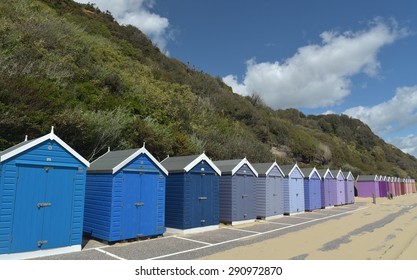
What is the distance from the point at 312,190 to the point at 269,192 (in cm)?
669

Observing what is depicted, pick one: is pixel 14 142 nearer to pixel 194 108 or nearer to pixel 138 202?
pixel 138 202

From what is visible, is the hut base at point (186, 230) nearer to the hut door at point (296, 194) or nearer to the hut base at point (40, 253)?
the hut base at point (40, 253)

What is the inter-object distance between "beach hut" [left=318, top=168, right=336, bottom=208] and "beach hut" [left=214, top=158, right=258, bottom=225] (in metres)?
11.0

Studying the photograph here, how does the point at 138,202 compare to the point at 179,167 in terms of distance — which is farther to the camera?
the point at 179,167

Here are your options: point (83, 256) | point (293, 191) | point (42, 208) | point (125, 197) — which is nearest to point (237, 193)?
point (125, 197)

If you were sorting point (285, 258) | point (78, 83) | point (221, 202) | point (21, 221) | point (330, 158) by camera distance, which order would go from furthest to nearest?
point (330, 158) < point (78, 83) < point (221, 202) < point (285, 258) < point (21, 221)

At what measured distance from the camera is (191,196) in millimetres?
12805

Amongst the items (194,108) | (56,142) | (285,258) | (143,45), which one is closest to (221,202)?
(285,258)

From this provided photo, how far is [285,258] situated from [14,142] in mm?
10052

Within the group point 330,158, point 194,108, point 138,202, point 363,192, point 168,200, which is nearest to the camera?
point 138,202

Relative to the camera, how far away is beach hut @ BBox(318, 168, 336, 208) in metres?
25.4

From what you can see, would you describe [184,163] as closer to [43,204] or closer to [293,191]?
[43,204]

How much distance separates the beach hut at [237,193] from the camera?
15258 mm

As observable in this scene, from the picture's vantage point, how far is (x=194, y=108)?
3070cm
